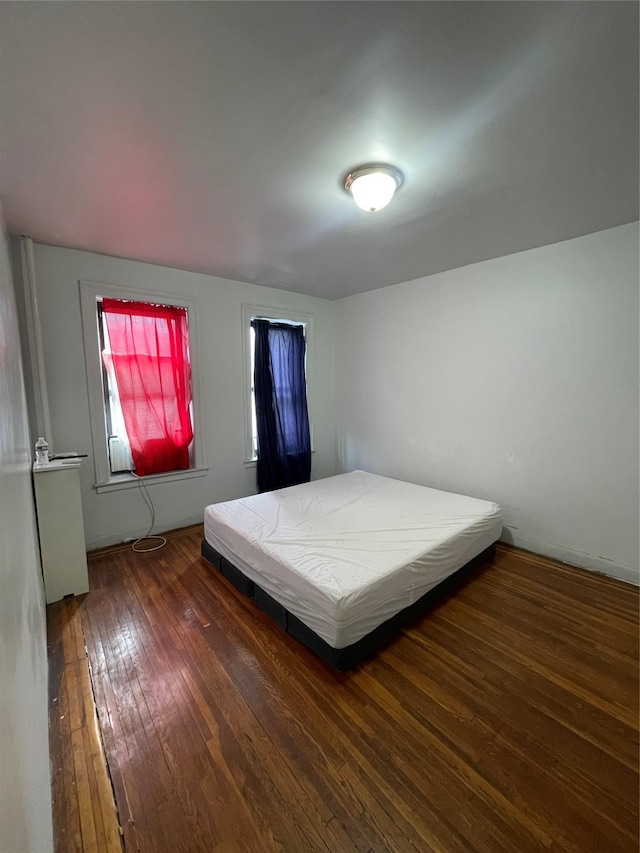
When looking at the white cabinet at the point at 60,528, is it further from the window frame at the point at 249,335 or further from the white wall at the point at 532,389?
the white wall at the point at 532,389

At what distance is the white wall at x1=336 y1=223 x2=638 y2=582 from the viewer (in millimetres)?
2438

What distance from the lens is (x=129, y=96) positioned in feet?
4.16

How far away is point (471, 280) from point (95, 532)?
4.07m

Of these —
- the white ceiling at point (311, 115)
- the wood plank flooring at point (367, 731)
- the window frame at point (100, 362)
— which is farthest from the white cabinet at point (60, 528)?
the white ceiling at point (311, 115)

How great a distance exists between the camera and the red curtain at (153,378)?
9.73 feet

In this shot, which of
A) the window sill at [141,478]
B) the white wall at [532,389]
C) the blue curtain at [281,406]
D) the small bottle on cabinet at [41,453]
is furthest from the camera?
the blue curtain at [281,406]

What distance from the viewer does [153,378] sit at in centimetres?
312

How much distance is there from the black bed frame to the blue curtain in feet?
4.74

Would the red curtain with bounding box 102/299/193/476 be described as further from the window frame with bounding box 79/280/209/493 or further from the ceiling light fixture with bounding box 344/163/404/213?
the ceiling light fixture with bounding box 344/163/404/213

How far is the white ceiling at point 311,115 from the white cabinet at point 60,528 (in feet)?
5.38

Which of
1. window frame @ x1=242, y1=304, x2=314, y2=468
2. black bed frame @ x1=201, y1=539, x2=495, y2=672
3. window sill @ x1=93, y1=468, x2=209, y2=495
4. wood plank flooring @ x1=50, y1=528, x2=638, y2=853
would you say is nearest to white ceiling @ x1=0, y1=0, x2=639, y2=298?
window frame @ x1=242, y1=304, x2=314, y2=468

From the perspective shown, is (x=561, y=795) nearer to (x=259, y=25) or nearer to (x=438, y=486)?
(x=438, y=486)

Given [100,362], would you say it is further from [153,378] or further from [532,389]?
[532,389]

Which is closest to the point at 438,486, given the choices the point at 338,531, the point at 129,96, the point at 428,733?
the point at 338,531
